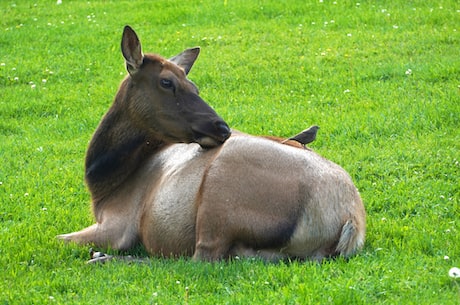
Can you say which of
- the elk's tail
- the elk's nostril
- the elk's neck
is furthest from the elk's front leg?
the elk's tail

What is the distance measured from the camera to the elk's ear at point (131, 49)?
25.5ft

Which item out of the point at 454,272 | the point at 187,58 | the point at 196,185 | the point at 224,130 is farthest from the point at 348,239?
the point at 187,58

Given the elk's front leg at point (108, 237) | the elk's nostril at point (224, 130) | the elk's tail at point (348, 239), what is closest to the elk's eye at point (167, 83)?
the elk's nostril at point (224, 130)

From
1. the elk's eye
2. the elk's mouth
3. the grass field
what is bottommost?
the grass field

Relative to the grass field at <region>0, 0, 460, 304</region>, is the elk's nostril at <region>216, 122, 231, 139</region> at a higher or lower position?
higher

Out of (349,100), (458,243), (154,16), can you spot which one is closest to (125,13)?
(154,16)

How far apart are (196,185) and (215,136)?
1.80 ft

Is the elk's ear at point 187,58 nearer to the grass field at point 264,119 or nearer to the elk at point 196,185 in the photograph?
the elk at point 196,185

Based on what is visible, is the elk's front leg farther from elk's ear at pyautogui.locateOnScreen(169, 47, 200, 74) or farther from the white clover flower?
the white clover flower

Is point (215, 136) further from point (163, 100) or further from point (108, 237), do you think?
point (108, 237)

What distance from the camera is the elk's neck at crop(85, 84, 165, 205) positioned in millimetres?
8016

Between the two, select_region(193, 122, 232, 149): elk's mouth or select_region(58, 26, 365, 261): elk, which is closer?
select_region(58, 26, 365, 261): elk

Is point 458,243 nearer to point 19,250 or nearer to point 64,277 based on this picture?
point 64,277

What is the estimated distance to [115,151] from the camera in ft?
26.5
